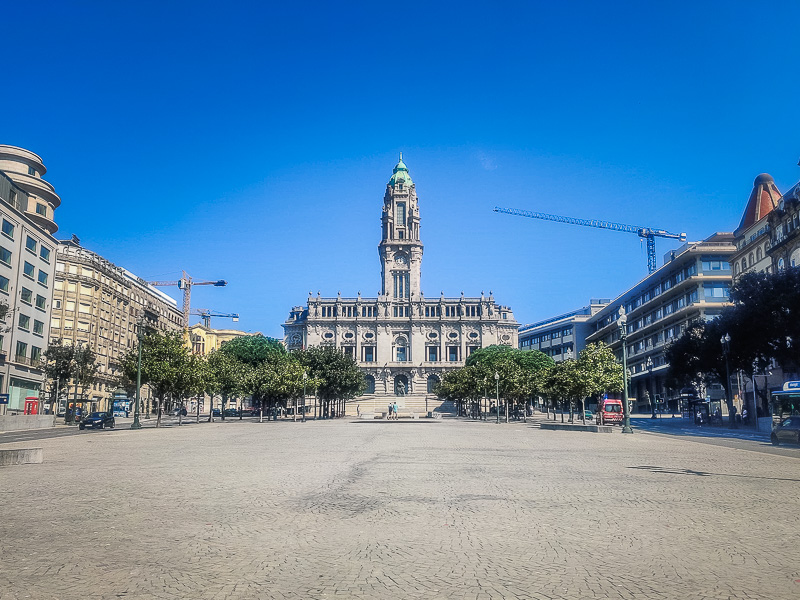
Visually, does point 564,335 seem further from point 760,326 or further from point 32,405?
point 32,405

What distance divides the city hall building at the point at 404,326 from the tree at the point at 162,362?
9106cm

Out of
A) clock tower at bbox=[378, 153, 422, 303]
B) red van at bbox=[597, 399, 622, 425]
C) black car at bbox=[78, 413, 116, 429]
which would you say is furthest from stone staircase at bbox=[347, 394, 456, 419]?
black car at bbox=[78, 413, 116, 429]

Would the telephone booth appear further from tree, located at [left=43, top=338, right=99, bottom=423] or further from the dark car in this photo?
the dark car

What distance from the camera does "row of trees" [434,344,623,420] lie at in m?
52.1

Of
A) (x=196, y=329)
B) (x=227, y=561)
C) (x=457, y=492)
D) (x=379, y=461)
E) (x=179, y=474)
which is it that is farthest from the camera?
(x=196, y=329)

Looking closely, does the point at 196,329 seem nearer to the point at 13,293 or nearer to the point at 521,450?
the point at 13,293

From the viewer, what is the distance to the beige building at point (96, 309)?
77.8 m

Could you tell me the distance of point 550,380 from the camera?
59312 mm

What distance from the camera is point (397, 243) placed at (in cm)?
14975

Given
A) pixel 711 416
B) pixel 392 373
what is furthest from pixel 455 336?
pixel 711 416

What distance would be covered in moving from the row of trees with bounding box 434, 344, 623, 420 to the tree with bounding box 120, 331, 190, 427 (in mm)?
28726

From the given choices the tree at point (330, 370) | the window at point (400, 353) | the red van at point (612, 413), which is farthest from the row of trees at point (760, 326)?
the window at point (400, 353)

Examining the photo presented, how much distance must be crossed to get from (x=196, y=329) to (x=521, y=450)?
420 ft

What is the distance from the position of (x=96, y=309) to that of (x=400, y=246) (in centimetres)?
7958
